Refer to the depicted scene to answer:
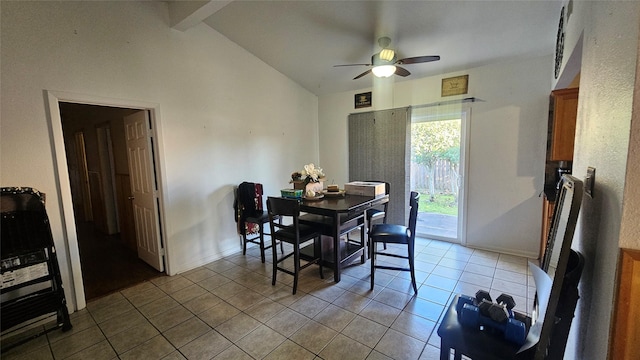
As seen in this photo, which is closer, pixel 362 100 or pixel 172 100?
pixel 172 100

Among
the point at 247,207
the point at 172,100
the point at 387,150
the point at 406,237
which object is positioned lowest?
the point at 406,237

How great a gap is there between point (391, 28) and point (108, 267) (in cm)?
449

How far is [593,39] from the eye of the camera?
1246mm

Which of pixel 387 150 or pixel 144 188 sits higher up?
pixel 387 150

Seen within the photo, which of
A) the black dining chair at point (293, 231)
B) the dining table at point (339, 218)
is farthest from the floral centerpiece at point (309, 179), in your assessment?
the black dining chair at point (293, 231)

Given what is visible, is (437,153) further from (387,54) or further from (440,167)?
(387,54)

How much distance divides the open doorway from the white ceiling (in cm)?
178

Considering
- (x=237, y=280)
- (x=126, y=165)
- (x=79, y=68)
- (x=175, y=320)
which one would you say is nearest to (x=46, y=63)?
(x=79, y=68)

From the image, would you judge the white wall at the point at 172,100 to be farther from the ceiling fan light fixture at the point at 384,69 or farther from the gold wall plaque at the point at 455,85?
the gold wall plaque at the point at 455,85

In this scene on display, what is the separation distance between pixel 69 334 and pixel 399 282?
3021 mm

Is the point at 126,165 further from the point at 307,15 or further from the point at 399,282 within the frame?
the point at 399,282

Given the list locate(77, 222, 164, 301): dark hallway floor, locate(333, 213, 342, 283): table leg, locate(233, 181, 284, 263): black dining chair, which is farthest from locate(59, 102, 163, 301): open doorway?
locate(333, 213, 342, 283): table leg

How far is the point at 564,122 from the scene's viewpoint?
8.61ft

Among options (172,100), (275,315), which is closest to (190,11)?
(172,100)
